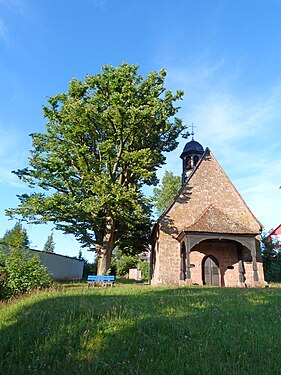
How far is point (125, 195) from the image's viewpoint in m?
14.9

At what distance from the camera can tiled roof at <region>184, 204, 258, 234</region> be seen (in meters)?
16.2

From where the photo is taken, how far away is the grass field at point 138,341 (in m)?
3.41

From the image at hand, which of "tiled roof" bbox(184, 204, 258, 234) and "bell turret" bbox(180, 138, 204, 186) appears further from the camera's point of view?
"bell turret" bbox(180, 138, 204, 186)

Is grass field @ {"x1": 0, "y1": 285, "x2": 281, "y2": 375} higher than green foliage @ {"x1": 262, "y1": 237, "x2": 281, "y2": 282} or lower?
lower

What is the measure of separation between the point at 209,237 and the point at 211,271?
10.1 ft

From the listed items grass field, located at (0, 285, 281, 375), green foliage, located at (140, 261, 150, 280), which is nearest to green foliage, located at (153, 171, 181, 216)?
green foliage, located at (140, 261, 150, 280)

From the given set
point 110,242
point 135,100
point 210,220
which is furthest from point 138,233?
point 135,100

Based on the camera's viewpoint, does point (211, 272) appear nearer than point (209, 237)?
No

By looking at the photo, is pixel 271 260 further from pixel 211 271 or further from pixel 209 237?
pixel 209 237

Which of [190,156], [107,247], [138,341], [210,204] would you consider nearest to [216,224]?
[210,204]

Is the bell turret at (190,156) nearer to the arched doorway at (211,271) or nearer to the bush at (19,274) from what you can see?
the arched doorway at (211,271)

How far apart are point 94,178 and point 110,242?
14.8 ft

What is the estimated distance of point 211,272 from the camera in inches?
698

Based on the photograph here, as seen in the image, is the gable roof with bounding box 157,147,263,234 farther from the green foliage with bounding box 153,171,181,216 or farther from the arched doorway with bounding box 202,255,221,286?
the green foliage with bounding box 153,171,181,216
